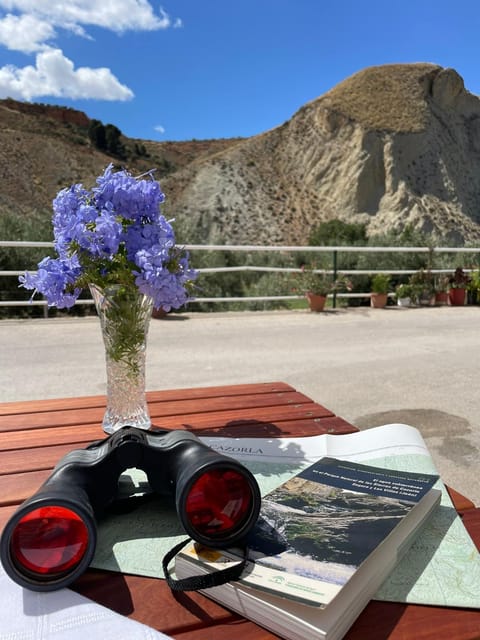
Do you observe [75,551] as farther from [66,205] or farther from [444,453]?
[444,453]

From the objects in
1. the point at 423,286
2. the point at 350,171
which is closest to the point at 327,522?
the point at 423,286

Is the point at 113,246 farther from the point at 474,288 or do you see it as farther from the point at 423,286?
the point at 474,288

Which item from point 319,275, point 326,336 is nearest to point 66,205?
point 326,336

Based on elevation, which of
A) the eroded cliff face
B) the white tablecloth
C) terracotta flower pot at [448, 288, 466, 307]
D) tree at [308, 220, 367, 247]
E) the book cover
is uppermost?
the eroded cliff face

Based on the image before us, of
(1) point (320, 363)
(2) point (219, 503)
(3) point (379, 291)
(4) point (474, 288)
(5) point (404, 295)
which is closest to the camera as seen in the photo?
(2) point (219, 503)

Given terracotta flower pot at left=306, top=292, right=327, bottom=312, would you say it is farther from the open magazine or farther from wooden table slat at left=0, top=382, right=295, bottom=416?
the open magazine

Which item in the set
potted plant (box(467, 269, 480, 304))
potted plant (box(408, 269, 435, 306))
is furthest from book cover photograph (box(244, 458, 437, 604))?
potted plant (box(467, 269, 480, 304))

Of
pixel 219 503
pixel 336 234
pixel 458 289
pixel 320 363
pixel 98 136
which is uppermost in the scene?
pixel 98 136
